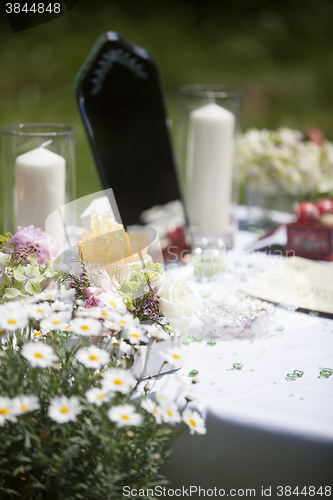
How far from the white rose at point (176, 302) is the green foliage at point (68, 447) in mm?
184

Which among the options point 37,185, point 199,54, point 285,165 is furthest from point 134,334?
point 199,54

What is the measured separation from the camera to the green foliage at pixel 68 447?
0.59m

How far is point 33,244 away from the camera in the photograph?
0.92 meters

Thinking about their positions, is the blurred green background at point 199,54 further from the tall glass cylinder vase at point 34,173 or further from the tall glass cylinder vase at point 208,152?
the tall glass cylinder vase at point 34,173

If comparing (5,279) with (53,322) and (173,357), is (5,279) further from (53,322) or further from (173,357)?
(173,357)

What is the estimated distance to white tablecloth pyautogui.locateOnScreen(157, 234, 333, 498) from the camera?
2.24 ft

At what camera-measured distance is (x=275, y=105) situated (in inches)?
205

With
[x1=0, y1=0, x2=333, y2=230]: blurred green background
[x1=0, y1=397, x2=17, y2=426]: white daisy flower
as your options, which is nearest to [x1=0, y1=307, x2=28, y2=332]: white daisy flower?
[x1=0, y1=397, x2=17, y2=426]: white daisy flower

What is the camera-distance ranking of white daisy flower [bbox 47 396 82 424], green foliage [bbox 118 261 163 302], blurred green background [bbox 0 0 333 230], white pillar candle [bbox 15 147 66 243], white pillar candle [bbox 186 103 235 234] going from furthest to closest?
blurred green background [bbox 0 0 333 230] < white pillar candle [bbox 186 103 235 234] < white pillar candle [bbox 15 147 66 243] < green foliage [bbox 118 261 163 302] < white daisy flower [bbox 47 396 82 424]

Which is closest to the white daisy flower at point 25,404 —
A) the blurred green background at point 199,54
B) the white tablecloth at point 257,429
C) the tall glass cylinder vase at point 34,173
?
the white tablecloth at point 257,429

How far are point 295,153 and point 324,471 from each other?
4.03 ft

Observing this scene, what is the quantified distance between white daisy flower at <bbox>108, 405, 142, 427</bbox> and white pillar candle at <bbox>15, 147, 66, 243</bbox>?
1.99ft

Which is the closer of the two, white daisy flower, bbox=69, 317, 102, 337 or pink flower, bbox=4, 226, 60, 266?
white daisy flower, bbox=69, 317, 102, 337

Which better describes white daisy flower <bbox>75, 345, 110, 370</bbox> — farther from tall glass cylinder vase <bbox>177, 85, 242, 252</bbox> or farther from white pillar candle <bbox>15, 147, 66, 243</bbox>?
tall glass cylinder vase <bbox>177, 85, 242, 252</bbox>
